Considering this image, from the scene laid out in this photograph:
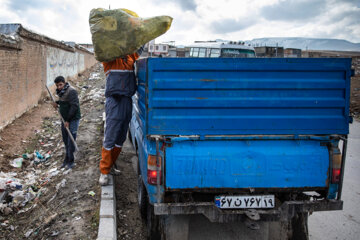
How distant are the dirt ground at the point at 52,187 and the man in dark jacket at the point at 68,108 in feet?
0.73

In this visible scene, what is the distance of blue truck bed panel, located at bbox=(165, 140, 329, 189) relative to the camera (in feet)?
9.00

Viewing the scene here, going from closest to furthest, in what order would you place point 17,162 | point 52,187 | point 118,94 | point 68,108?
point 118,94
point 52,187
point 68,108
point 17,162

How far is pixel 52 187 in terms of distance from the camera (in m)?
4.77

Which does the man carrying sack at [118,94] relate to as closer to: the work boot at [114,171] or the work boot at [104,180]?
the work boot at [104,180]

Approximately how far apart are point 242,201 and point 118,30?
7.82 feet

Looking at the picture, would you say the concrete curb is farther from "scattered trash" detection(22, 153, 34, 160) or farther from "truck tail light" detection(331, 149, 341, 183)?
"scattered trash" detection(22, 153, 34, 160)

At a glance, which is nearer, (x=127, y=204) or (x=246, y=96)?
(x=246, y=96)

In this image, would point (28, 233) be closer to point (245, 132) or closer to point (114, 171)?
point (114, 171)

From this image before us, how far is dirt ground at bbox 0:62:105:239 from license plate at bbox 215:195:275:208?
1.41 m

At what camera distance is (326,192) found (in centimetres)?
293

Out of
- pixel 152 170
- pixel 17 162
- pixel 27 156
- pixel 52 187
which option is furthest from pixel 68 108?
pixel 152 170

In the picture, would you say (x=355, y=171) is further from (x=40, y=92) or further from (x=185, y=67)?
(x=40, y=92)

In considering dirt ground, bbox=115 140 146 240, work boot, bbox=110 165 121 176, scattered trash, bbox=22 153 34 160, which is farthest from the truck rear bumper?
scattered trash, bbox=22 153 34 160

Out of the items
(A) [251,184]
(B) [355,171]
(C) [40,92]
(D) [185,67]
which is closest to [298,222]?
(A) [251,184]
